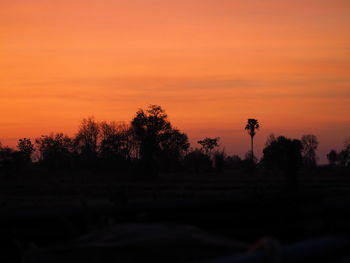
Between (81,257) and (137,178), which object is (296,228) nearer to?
(81,257)

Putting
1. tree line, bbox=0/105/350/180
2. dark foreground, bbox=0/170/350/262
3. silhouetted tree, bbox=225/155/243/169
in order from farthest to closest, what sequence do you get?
silhouetted tree, bbox=225/155/243/169, tree line, bbox=0/105/350/180, dark foreground, bbox=0/170/350/262

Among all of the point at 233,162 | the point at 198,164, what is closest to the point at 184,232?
the point at 198,164

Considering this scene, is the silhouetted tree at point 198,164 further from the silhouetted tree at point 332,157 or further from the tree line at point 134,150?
the silhouetted tree at point 332,157

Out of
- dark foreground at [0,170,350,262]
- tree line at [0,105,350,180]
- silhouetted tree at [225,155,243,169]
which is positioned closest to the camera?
dark foreground at [0,170,350,262]

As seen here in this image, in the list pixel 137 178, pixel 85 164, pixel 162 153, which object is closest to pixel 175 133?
pixel 162 153

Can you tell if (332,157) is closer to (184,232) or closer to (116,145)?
(116,145)

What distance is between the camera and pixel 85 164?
295 feet

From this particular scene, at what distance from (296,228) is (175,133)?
98824mm

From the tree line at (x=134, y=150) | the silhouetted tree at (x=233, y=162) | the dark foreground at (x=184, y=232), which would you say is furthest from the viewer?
the silhouetted tree at (x=233, y=162)

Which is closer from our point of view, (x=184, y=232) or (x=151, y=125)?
(x=184, y=232)

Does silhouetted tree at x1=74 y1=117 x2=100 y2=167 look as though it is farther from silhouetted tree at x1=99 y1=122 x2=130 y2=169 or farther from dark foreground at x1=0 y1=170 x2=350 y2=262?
dark foreground at x1=0 y1=170 x2=350 y2=262

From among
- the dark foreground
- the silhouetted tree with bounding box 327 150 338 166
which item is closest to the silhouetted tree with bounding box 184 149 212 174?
the silhouetted tree with bounding box 327 150 338 166

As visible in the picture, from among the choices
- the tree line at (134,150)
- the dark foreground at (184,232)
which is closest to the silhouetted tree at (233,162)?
the tree line at (134,150)

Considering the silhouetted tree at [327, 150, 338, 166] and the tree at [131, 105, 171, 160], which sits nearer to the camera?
the tree at [131, 105, 171, 160]
